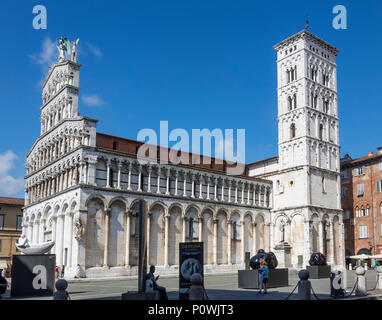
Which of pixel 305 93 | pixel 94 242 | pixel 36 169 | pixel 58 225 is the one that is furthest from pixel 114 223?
pixel 305 93

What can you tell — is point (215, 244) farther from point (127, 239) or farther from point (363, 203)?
point (363, 203)

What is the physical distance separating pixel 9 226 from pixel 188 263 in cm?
5008

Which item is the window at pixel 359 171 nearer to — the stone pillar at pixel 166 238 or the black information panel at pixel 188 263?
the stone pillar at pixel 166 238

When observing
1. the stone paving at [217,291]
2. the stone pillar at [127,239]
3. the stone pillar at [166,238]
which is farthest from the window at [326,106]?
the stone paving at [217,291]

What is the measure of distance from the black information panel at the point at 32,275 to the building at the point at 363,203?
139 ft

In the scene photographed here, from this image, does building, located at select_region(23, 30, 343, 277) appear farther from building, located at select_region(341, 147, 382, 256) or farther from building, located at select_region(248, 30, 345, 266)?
building, located at select_region(341, 147, 382, 256)

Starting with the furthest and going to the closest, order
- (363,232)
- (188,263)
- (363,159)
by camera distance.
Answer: (363,159), (363,232), (188,263)

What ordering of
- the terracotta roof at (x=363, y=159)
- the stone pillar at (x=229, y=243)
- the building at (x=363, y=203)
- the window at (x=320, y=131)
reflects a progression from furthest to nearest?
the terracotta roof at (x=363, y=159)
the building at (x=363, y=203)
the window at (x=320, y=131)
the stone pillar at (x=229, y=243)

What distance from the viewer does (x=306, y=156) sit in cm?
5031

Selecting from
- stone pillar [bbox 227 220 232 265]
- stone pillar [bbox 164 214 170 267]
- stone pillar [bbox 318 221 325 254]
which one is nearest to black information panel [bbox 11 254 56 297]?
stone pillar [bbox 164 214 170 267]

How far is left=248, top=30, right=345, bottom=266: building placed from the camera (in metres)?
49.9

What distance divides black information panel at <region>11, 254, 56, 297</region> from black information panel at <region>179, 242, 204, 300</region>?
7394mm

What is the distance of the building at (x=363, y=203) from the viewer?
177 feet

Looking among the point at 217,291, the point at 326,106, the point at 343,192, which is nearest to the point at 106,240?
the point at 217,291
